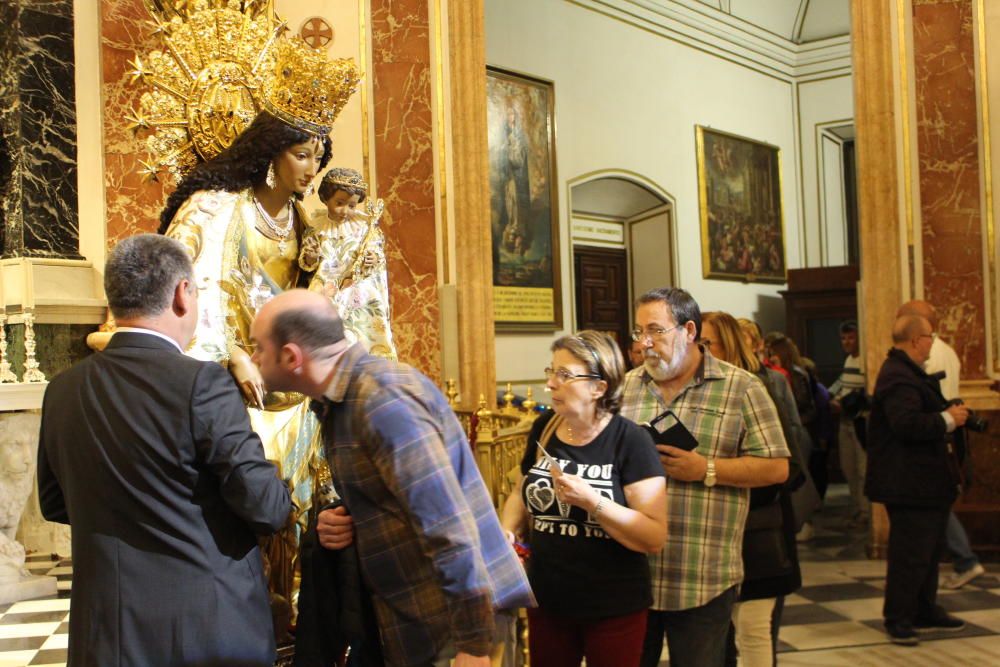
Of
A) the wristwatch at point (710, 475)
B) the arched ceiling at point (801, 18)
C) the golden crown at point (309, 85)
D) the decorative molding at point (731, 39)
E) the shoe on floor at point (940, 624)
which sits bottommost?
the shoe on floor at point (940, 624)

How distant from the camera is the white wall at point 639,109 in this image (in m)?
11.8

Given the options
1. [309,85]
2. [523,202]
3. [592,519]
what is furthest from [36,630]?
[523,202]

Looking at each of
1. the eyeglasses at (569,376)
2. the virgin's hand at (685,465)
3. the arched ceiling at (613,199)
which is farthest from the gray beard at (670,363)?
the arched ceiling at (613,199)

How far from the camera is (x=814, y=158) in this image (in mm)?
16125

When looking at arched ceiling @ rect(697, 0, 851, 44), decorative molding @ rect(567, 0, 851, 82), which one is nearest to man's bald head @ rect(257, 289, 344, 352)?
decorative molding @ rect(567, 0, 851, 82)

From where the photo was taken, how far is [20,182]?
6.74 metres

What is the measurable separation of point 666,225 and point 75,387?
488 inches

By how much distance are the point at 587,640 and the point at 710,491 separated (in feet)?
2.40

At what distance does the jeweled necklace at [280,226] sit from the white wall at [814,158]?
517 inches

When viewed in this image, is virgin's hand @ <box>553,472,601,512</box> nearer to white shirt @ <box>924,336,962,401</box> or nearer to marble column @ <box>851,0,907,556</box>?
white shirt @ <box>924,336,962,401</box>

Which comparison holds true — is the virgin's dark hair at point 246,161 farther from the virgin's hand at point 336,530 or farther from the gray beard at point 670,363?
the virgin's hand at point 336,530

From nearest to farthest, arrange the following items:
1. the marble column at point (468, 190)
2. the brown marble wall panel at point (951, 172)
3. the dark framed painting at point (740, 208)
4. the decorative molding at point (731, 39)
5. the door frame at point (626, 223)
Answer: the brown marble wall panel at point (951, 172), the marble column at point (468, 190), the door frame at point (626, 223), the decorative molding at point (731, 39), the dark framed painting at point (740, 208)

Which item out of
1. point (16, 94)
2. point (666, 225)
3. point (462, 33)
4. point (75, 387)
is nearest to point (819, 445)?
point (462, 33)

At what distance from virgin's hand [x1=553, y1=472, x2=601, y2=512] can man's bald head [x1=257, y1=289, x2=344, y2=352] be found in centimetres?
94
